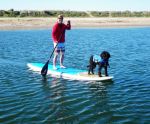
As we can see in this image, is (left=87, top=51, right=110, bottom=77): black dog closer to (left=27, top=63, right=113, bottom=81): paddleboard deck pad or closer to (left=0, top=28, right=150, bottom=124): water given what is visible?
(left=27, top=63, right=113, bottom=81): paddleboard deck pad

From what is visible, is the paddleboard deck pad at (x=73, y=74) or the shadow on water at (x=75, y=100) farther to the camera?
the paddleboard deck pad at (x=73, y=74)

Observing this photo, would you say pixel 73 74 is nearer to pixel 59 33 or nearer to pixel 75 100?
pixel 59 33

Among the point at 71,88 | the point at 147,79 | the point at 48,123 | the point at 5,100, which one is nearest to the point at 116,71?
the point at 147,79

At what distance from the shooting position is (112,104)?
10.1 m

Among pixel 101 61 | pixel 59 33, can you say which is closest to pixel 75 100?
pixel 101 61

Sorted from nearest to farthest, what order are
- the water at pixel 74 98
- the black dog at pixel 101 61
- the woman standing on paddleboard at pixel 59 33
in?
the water at pixel 74 98 < the black dog at pixel 101 61 < the woman standing on paddleboard at pixel 59 33

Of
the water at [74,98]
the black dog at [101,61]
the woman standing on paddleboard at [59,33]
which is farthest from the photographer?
the woman standing on paddleboard at [59,33]

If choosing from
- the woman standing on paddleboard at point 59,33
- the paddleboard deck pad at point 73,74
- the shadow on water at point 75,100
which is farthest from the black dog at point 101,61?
the woman standing on paddleboard at point 59,33

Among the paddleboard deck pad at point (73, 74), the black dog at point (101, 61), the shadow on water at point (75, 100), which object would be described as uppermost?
the black dog at point (101, 61)

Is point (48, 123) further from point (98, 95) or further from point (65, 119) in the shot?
point (98, 95)

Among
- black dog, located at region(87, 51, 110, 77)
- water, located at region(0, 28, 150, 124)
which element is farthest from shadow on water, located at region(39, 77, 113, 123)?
black dog, located at region(87, 51, 110, 77)

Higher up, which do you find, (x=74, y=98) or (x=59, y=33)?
(x=59, y=33)

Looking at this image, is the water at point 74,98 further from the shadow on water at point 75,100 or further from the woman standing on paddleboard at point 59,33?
the woman standing on paddleboard at point 59,33

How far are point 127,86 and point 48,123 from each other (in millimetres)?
4296
